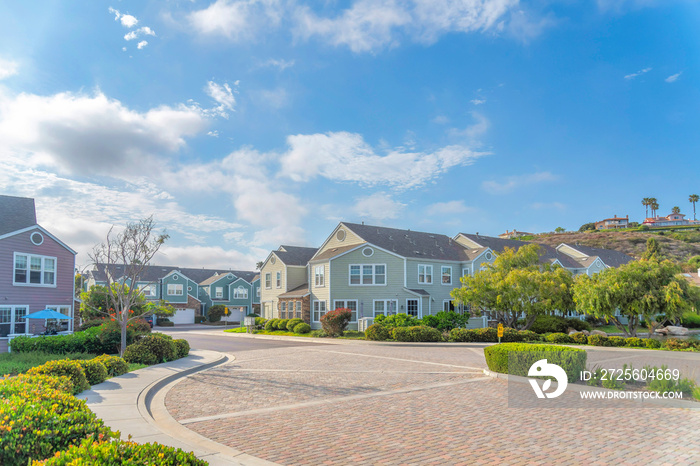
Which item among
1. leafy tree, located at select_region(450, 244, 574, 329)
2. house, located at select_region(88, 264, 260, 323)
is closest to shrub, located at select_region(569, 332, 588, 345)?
leafy tree, located at select_region(450, 244, 574, 329)

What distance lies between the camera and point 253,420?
916cm

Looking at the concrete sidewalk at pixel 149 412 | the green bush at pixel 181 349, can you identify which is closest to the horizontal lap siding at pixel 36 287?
the green bush at pixel 181 349

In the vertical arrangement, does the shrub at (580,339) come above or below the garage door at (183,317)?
above

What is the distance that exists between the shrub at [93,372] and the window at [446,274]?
31.2 meters

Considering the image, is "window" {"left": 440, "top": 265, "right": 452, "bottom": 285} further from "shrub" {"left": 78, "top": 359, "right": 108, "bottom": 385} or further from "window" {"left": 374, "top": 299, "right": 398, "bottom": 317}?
"shrub" {"left": 78, "top": 359, "right": 108, "bottom": 385}

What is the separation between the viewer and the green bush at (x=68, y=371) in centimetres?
1120

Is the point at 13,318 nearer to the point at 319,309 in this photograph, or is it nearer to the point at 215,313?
the point at 319,309

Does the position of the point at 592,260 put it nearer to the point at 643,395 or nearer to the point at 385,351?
the point at 385,351

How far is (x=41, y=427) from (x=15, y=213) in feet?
88.9

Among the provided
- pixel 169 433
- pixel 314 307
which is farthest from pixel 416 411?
pixel 314 307

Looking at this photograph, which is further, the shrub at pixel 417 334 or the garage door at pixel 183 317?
the garage door at pixel 183 317

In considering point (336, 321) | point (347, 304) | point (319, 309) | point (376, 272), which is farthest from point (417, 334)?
point (319, 309)

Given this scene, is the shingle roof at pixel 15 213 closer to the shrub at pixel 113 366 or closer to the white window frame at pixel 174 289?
the shrub at pixel 113 366

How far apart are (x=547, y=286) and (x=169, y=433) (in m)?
29.1
